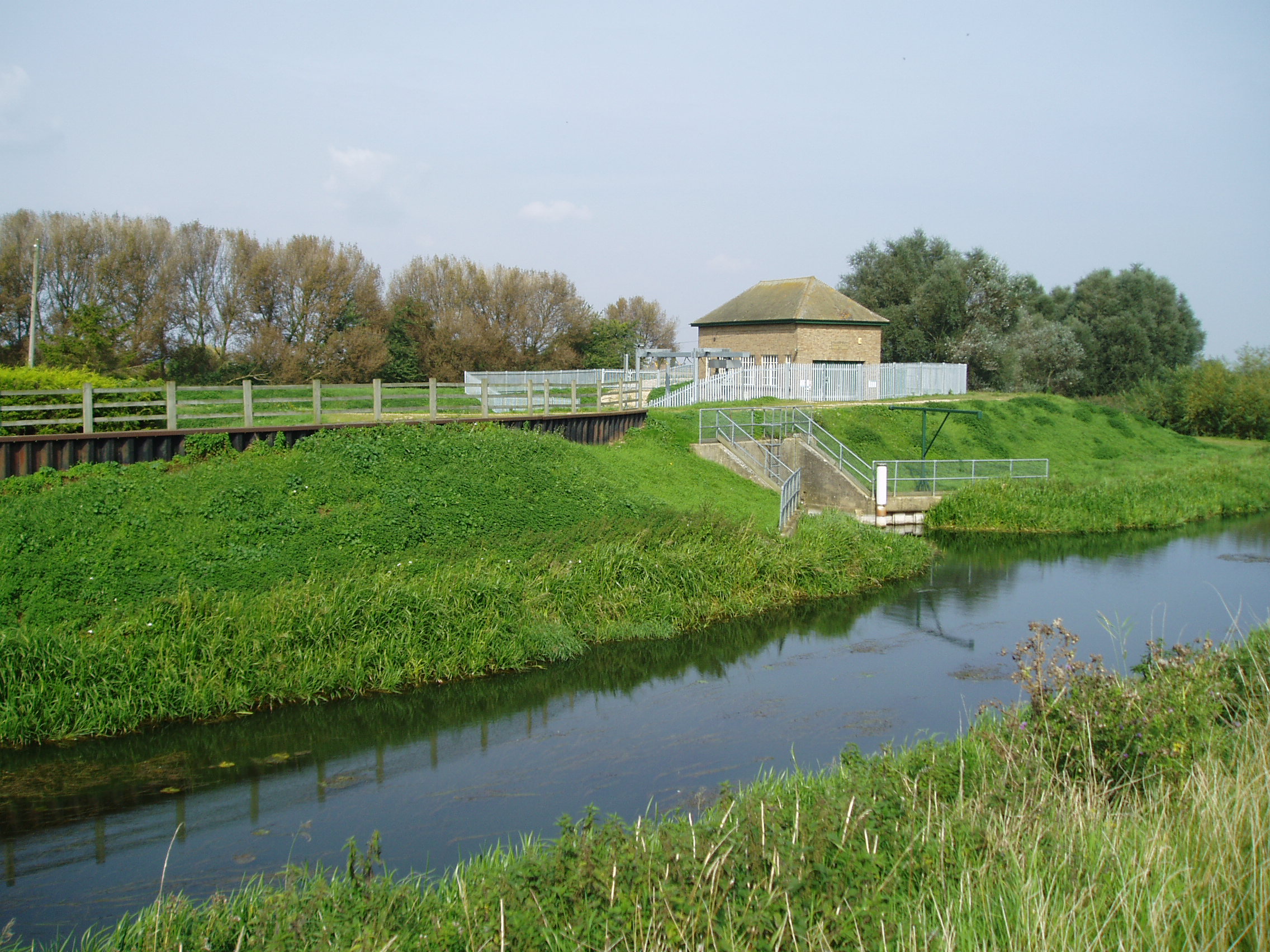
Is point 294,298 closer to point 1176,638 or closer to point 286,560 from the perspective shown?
point 286,560

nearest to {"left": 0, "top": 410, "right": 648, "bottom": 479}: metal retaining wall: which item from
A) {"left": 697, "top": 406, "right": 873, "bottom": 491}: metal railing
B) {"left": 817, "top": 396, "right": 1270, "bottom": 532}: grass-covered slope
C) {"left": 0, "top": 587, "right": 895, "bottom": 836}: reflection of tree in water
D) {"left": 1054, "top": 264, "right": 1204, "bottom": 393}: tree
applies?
{"left": 0, "top": 587, "right": 895, "bottom": 836}: reflection of tree in water

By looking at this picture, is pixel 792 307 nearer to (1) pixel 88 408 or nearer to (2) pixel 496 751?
(1) pixel 88 408

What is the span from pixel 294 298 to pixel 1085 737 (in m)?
48.3

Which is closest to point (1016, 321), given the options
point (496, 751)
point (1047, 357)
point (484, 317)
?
point (1047, 357)

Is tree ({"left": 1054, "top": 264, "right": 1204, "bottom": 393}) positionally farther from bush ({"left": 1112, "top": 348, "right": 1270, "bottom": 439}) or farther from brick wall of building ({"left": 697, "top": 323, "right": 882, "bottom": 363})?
brick wall of building ({"left": 697, "top": 323, "right": 882, "bottom": 363})

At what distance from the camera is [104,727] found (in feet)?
38.4

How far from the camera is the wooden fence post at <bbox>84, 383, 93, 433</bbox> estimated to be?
54.7 feet

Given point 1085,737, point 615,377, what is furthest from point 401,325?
point 1085,737

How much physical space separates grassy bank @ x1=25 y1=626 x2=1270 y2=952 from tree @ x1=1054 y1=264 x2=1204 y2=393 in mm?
61842

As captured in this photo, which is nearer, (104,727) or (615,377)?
(104,727)

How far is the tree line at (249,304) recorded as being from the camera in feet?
143

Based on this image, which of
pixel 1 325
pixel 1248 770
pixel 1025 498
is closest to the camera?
pixel 1248 770

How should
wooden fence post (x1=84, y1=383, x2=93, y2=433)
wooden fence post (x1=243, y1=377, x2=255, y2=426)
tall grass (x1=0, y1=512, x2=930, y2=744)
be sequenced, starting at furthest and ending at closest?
wooden fence post (x1=243, y1=377, x2=255, y2=426) → wooden fence post (x1=84, y1=383, x2=93, y2=433) → tall grass (x1=0, y1=512, x2=930, y2=744)

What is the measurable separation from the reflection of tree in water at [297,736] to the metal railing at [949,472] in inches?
513
